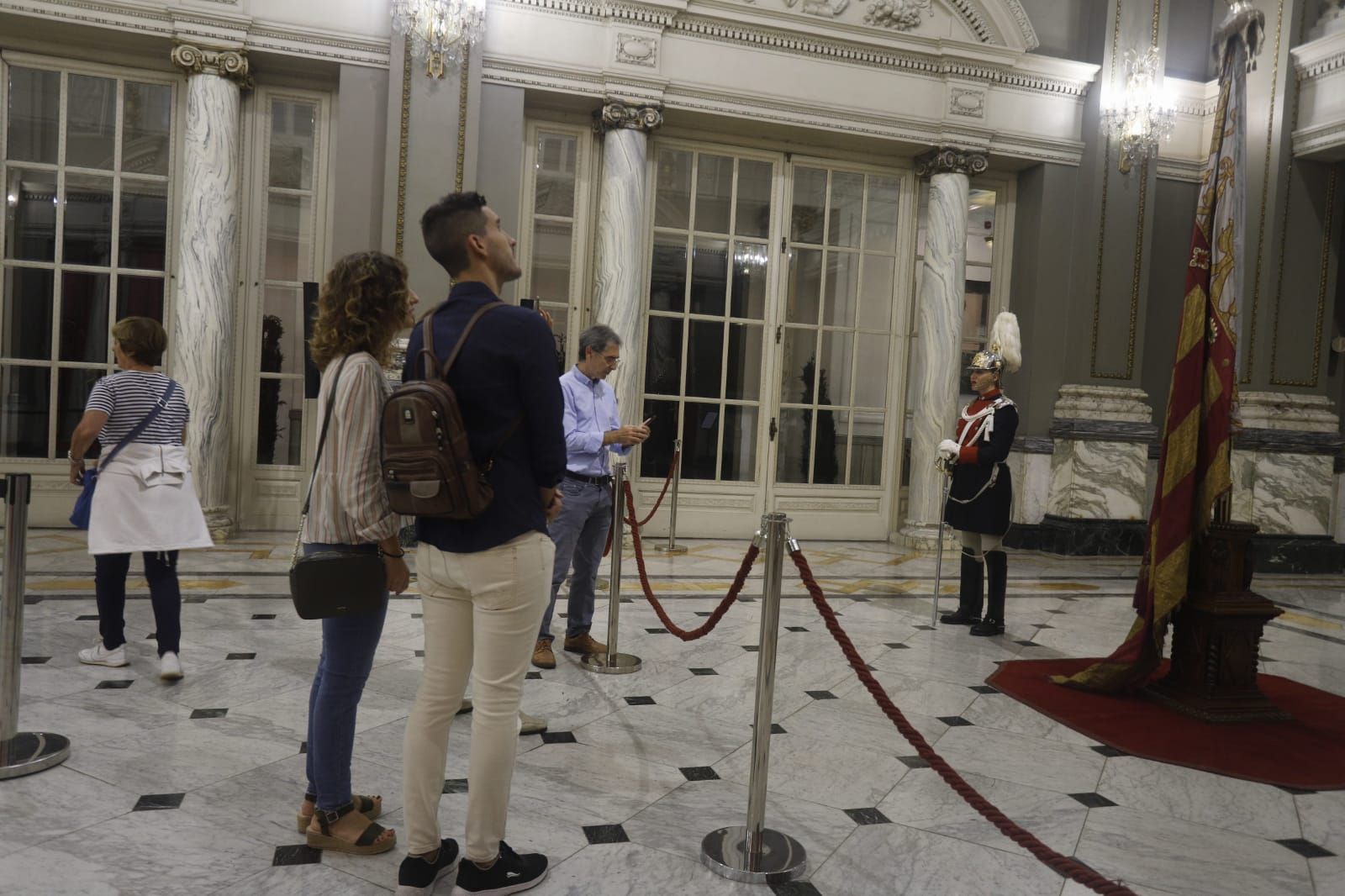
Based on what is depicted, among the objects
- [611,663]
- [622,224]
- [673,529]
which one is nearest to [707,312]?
[622,224]

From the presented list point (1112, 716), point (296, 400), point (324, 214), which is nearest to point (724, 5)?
point (324, 214)

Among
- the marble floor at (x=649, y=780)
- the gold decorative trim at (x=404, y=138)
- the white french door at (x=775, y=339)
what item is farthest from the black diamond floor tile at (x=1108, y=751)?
the gold decorative trim at (x=404, y=138)

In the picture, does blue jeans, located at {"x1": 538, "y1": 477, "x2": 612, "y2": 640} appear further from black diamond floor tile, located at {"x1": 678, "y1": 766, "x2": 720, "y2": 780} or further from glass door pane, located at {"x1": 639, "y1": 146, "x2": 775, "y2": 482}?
glass door pane, located at {"x1": 639, "y1": 146, "x2": 775, "y2": 482}

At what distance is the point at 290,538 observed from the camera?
23.6 ft

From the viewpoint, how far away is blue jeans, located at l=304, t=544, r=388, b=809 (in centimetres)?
235

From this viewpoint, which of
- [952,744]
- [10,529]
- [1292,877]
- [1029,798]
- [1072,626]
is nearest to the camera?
[1292,877]

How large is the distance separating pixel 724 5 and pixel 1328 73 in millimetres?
5105

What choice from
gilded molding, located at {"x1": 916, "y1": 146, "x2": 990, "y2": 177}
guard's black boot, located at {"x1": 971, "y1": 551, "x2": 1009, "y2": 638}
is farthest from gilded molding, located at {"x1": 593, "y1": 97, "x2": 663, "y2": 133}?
guard's black boot, located at {"x1": 971, "y1": 551, "x2": 1009, "y2": 638}

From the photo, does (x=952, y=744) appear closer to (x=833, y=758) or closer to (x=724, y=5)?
(x=833, y=758)

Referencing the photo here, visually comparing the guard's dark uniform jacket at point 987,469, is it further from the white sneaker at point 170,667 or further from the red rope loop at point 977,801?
the white sneaker at point 170,667

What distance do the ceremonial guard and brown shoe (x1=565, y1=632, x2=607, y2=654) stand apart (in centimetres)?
219

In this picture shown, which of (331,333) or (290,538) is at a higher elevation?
(331,333)

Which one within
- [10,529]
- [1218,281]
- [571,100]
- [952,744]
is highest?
[571,100]

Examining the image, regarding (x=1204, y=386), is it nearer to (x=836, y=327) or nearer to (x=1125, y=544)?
(x=836, y=327)
